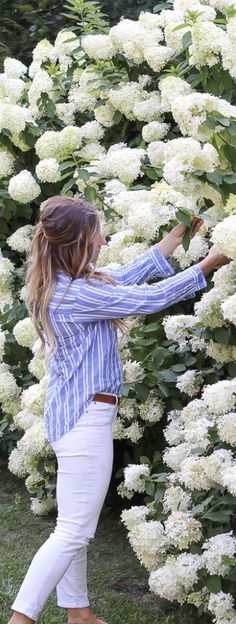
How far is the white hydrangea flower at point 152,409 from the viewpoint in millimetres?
4652

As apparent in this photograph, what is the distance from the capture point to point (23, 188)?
588cm

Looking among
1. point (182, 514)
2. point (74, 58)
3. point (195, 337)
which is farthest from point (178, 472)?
point (74, 58)

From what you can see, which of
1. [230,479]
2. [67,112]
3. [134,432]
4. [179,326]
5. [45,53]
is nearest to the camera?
[230,479]

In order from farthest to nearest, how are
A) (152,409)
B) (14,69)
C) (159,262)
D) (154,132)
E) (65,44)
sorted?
(14,69) < (65,44) < (154,132) < (152,409) < (159,262)

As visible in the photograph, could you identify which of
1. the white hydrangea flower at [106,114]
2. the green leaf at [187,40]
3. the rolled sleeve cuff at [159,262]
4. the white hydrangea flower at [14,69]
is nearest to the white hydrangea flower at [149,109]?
the white hydrangea flower at [106,114]

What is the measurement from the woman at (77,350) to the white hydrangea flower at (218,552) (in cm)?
40

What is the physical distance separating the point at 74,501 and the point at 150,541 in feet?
1.42

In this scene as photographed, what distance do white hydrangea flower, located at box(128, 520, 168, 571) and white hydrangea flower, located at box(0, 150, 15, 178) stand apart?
269 centimetres

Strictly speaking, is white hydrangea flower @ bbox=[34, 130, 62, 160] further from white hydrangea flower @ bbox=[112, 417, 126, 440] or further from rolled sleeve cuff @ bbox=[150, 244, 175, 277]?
rolled sleeve cuff @ bbox=[150, 244, 175, 277]

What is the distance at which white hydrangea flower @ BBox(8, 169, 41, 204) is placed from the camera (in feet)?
19.3

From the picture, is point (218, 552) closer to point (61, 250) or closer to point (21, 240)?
point (61, 250)

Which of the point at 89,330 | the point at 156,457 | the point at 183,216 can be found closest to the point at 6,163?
the point at 156,457

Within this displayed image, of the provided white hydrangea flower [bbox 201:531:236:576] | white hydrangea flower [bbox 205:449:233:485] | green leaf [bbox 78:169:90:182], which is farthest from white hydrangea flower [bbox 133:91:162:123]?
A: white hydrangea flower [bbox 201:531:236:576]

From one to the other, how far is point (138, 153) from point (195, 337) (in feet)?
3.89
